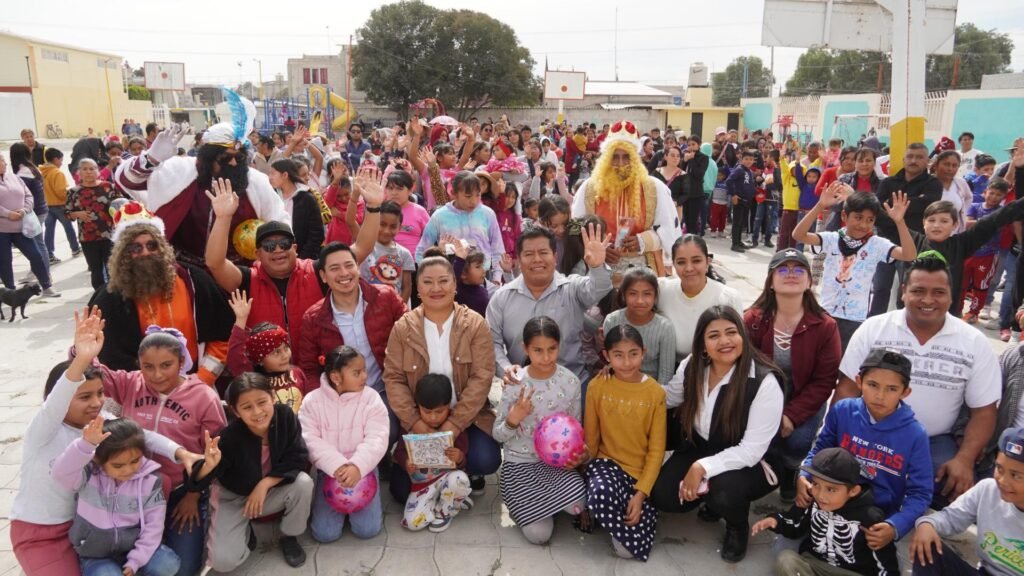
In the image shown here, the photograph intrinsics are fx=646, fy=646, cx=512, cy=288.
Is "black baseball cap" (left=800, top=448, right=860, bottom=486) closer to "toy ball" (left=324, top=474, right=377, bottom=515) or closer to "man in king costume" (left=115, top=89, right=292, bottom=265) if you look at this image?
"toy ball" (left=324, top=474, right=377, bottom=515)

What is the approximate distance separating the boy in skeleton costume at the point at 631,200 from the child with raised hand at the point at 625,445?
1647 mm

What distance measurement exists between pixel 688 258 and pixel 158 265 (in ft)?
9.59

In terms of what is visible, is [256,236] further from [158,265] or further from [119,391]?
[119,391]

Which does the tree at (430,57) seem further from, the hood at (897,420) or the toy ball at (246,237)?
the hood at (897,420)

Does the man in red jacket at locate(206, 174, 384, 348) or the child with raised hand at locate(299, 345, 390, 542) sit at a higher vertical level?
the man in red jacket at locate(206, 174, 384, 348)

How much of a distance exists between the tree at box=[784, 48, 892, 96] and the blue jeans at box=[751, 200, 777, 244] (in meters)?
48.4

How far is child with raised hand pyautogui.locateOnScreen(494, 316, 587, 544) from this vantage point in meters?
3.28

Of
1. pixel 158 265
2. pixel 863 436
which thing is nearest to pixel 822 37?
pixel 863 436

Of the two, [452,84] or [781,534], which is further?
[452,84]

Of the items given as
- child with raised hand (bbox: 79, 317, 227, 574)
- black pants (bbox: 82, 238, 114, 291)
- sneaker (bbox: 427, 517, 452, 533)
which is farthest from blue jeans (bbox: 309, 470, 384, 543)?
black pants (bbox: 82, 238, 114, 291)

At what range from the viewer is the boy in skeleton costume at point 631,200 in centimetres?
488

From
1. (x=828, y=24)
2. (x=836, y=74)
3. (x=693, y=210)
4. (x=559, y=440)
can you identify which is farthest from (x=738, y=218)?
(x=836, y=74)

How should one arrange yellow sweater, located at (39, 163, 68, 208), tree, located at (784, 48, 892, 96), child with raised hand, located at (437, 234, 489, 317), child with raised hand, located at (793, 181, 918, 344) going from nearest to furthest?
child with raised hand, located at (793, 181, 918, 344), child with raised hand, located at (437, 234, 489, 317), yellow sweater, located at (39, 163, 68, 208), tree, located at (784, 48, 892, 96)

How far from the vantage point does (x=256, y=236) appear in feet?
12.7
